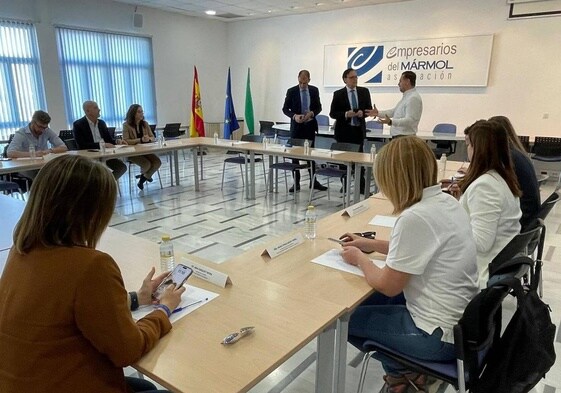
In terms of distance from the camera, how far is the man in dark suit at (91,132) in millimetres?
5473

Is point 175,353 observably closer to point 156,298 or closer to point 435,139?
point 156,298

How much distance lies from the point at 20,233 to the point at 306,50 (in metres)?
8.96

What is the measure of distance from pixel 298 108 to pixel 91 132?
295 centimetres

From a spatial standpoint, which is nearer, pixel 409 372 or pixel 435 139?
pixel 409 372

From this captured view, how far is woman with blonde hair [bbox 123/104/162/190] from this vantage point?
5.93 m

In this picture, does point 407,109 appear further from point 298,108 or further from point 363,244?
point 363,244

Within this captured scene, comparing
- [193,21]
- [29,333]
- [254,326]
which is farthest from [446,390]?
[193,21]

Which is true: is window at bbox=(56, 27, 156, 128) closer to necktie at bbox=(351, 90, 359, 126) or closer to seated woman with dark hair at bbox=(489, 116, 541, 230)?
necktie at bbox=(351, 90, 359, 126)

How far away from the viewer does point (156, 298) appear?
1.42m

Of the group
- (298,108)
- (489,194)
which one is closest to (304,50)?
(298,108)

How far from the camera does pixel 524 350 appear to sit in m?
1.34

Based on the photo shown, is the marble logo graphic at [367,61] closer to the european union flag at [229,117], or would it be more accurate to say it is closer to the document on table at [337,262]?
A: the european union flag at [229,117]

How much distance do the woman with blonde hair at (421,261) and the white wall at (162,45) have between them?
24.8ft

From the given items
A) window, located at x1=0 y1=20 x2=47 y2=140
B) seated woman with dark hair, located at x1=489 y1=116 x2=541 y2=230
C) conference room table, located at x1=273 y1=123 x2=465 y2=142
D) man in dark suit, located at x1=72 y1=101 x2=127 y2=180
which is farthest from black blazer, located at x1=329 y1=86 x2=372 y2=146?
window, located at x1=0 y1=20 x2=47 y2=140
